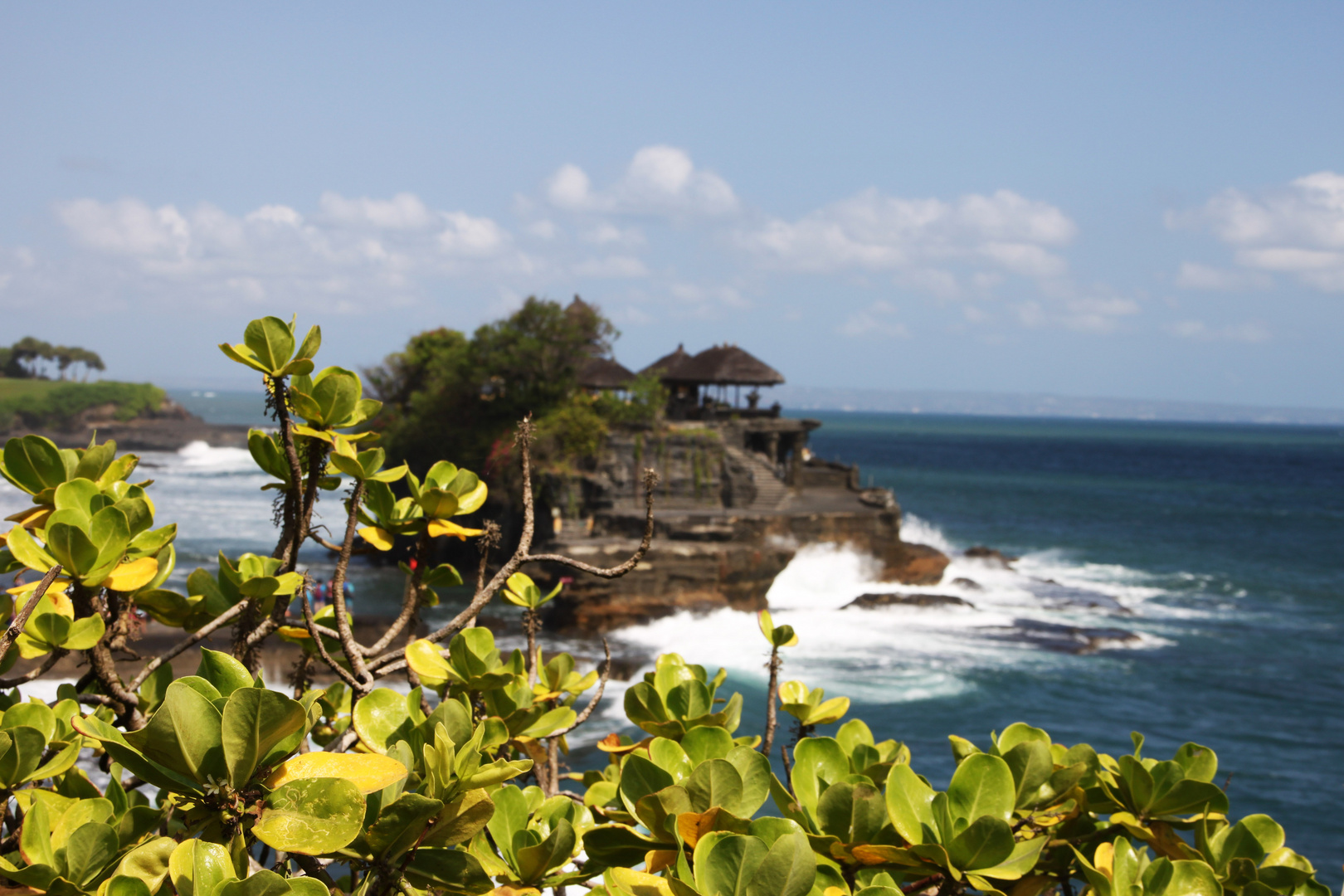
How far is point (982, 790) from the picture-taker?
1.88m

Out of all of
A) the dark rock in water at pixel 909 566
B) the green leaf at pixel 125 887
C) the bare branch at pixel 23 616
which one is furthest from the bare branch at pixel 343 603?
the dark rock in water at pixel 909 566

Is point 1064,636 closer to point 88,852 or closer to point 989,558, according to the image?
point 989,558

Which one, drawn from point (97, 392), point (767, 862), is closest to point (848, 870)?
point (767, 862)

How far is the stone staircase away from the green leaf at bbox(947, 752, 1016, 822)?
87.0 feet

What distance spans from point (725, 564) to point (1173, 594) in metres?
17.7

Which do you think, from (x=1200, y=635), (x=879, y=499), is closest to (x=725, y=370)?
(x=879, y=499)

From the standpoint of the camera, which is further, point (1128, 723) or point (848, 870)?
point (1128, 723)

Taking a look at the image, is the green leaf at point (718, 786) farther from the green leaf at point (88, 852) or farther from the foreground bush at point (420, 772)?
the green leaf at point (88, 852)

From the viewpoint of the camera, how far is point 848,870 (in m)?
1.98

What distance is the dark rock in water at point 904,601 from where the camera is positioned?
25766 millimetres

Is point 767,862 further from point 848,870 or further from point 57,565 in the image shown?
point 57,565

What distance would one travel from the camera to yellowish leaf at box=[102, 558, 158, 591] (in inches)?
82.7

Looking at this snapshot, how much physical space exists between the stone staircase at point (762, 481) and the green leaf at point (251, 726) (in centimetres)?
2724

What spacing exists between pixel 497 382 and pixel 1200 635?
→ 69.4ft
